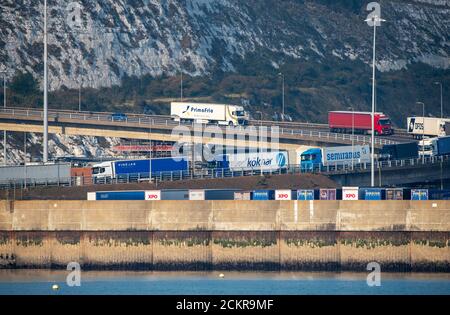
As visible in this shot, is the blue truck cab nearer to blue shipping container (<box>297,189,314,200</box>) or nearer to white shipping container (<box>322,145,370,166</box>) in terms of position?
white shipping container (<box>322,145,370,166</box>)

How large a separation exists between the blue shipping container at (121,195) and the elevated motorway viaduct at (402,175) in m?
34.2

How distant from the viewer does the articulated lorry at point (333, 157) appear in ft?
522

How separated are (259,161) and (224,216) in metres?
40.5

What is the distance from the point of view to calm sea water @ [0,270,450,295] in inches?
4156

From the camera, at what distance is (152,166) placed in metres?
153

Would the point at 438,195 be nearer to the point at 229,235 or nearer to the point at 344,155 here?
the point at 229,235

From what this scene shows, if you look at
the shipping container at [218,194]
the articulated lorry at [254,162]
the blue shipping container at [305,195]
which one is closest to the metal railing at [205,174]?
the articulated lorry at [254,162]

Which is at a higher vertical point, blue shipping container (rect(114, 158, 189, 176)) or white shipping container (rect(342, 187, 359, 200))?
blue shipping container (rect(114, 158, 189, 176))

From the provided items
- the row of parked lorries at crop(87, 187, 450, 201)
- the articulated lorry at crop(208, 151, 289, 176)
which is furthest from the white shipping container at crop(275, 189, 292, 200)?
the articulated lorry at crop(208, 151, 289, 176)

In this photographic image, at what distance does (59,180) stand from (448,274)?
150 feet

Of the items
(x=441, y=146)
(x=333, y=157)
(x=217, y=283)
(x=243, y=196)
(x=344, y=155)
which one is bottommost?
(x=217, y=283)

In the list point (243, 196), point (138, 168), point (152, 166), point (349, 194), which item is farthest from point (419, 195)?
point (138, 168)

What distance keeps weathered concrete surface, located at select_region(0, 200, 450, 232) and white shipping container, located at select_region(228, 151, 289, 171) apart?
3799 centimetres
